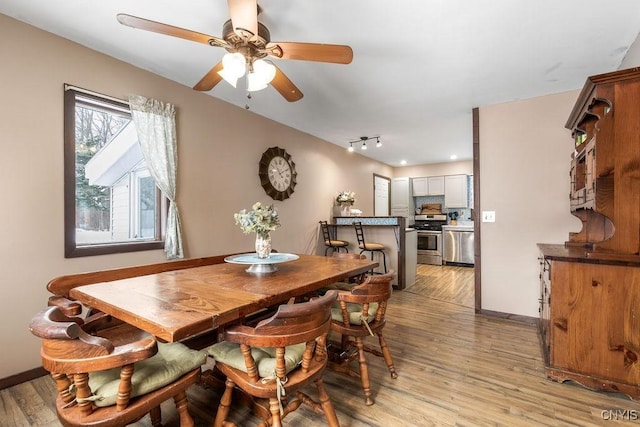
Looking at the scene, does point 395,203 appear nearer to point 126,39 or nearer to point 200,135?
point 200,135

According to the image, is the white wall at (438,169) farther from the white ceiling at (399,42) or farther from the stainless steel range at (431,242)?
the white ceiling at (399,42)

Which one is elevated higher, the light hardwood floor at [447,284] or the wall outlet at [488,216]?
the wall outlet at [488,216]

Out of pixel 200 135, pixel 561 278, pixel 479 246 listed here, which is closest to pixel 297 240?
pixel 200 135

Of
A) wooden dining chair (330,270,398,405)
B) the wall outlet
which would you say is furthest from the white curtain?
the wall outlet

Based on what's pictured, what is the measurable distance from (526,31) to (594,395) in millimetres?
2511

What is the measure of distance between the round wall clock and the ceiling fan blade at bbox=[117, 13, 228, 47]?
7.22 feet

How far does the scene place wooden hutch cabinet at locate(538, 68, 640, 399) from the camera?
1754 millimetres

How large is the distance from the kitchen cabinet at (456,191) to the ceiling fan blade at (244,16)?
21.0 ft

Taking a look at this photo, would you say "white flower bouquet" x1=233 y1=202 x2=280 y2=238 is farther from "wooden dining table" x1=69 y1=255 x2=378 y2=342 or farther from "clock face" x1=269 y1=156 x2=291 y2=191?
"clock face" x1=269 y1=156 x2=291 y2=191

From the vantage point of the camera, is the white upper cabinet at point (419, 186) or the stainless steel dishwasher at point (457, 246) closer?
the stainless steel dishwasher at point (457, 246)

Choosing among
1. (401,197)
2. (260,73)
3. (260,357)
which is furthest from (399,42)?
(401,197)

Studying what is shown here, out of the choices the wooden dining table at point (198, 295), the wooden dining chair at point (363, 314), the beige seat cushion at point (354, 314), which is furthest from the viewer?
the beige seat cushion at point (354, 314)

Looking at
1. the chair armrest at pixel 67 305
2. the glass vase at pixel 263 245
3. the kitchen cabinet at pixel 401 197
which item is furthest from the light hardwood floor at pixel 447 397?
the kitchen cabinet at pixel 401 197

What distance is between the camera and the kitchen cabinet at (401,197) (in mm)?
7410
